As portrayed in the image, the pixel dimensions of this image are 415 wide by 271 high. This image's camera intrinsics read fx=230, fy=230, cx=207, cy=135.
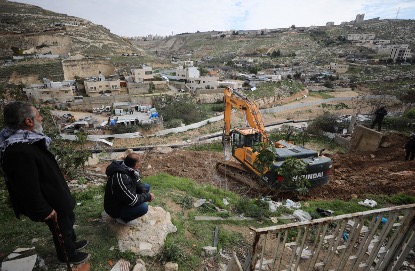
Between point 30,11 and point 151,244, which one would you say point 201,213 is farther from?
point 30,11

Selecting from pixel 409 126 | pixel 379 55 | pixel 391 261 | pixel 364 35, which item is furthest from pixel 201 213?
pixel 364 35

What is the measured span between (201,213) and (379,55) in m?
75.7

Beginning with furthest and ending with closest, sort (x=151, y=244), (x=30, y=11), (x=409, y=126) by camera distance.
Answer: (x=30, y=11) < (x=409, y=126) < (x=151, y=244)

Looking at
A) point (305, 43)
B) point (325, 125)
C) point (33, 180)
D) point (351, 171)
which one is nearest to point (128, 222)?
point (33, 180)

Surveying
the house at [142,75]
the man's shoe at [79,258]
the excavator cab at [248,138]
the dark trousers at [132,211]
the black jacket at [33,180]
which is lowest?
the house at [142,75]

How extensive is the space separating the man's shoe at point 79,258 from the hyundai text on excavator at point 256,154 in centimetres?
471

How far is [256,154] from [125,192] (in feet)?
17.3

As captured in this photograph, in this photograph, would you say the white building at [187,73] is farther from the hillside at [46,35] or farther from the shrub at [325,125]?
the shrub at [325,125]

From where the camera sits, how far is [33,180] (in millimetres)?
2268

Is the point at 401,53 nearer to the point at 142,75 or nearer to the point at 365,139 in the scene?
the point at 142,75

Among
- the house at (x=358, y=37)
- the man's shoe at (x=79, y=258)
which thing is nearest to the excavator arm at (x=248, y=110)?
the man's shoe at (x=79, y=258)

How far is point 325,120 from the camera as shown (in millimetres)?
17688

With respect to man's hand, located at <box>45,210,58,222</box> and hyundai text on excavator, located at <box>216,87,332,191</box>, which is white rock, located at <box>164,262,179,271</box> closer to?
man's hand, located at <box>45,210,58,222</box>

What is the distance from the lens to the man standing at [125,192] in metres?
3.12
